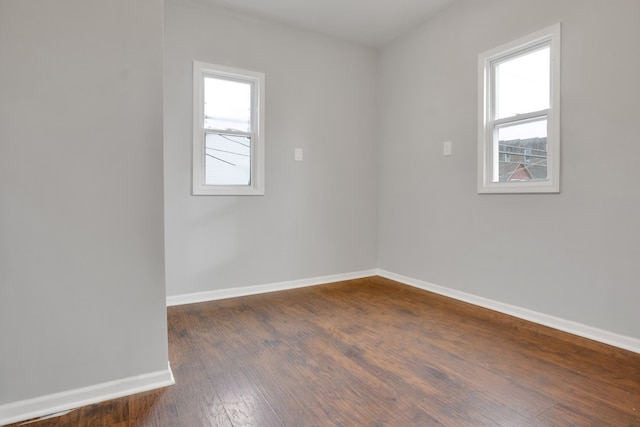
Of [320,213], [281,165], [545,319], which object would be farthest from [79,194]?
[545,319]

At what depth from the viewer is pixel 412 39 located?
11.5 ft

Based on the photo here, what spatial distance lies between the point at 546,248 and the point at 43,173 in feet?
9.61

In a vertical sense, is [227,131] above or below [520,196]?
above

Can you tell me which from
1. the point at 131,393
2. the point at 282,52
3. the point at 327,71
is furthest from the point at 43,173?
the point at 327,71

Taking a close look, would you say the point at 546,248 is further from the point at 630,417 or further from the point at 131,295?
the point at 131,295

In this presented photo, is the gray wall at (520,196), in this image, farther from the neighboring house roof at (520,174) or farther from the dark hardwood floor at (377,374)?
the dark hardwood floor at (377,374)

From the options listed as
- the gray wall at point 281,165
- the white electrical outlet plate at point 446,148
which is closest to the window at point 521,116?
the white electrical outlet plate at point 446,148

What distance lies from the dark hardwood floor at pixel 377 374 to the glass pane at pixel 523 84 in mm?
1579

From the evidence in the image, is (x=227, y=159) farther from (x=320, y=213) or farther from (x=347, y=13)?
(x=347, y=13)

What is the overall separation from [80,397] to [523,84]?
330 centimetres

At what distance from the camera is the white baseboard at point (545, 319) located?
6.79ft

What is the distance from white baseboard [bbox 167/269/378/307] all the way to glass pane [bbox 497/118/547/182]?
71.1 inches

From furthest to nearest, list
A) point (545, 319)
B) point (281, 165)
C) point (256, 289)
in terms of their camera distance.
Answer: point (281, 165) → point (256, 289) → point (545, 319)

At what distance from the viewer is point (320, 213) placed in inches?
144
